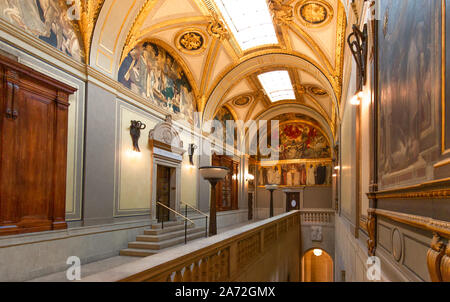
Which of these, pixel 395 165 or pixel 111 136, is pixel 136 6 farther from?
pixel 395 165

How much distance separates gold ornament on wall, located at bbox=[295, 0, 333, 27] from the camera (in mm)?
10433

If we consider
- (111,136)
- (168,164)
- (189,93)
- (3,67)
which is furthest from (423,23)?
(189,93)

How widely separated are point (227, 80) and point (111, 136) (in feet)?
24.7

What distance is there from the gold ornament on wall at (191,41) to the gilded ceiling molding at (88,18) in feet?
13.6

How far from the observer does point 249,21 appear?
12.4m

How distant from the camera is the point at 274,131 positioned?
1007 inches

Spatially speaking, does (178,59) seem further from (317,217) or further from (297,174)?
(297,174)

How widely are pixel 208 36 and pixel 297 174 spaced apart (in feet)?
48.7

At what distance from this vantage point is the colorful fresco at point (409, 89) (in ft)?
6.45

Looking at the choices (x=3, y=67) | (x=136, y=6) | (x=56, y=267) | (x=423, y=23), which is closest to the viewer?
(x=423, y=23)

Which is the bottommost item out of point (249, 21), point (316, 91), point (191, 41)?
point (316, 91)

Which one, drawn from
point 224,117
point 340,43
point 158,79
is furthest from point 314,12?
point 224,117

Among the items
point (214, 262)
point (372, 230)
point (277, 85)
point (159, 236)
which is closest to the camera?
point (372, 230)

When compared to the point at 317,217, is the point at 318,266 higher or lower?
lower
